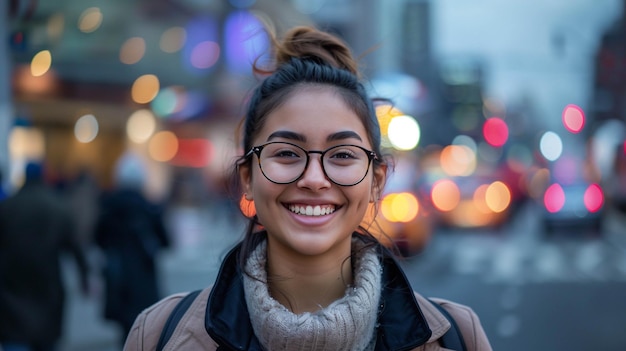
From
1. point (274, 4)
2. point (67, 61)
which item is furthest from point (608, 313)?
point (274, 4)

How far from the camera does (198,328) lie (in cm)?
231

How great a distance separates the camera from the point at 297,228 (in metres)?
2.28

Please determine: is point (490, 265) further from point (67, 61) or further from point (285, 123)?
point (285, 123)

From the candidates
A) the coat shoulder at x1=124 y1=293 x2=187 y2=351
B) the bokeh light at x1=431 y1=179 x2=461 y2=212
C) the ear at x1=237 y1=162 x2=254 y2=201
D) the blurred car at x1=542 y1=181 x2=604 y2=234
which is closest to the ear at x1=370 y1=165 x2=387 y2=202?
the ear at x1=237 y1=162 x2=254 y2=201

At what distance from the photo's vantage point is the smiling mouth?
227 cm

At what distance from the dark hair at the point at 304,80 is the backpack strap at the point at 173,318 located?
226 millimetres

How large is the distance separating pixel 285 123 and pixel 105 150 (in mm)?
24638

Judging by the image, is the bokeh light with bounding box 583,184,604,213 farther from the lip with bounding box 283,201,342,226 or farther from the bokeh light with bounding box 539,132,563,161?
the lip with bounding box 283,201,342,226

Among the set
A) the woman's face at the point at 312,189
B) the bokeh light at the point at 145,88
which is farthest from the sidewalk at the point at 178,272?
the bokeh light at the point at 145,88

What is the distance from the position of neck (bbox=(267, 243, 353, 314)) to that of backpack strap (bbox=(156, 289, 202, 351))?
0.28 m

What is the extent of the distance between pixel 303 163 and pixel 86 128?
76.3 ft

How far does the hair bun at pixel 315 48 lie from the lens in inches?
101

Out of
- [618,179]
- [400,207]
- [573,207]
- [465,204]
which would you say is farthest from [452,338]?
[618,179]

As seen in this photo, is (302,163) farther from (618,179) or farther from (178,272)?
(618,179)
